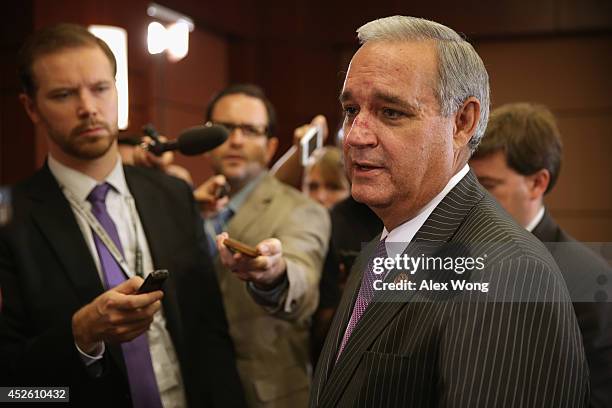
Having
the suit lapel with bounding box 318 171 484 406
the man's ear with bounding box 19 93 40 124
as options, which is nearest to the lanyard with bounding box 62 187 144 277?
the man's ear with bounding box 19 93 40 124

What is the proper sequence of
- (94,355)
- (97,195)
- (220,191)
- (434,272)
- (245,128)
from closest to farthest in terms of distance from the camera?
(434,272), (94,355), (97,195), (220,191), (245,128)

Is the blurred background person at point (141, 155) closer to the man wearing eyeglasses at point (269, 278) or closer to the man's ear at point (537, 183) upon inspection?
the man wearing eyeglasses at point (269, 278)

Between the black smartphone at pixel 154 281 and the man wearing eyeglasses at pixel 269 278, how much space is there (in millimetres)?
332

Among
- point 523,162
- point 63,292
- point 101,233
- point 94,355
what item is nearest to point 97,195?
point 101,233

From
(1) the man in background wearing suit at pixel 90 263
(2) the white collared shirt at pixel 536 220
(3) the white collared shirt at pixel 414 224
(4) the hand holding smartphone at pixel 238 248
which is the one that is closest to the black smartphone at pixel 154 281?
(1) the man in background wearing suit at pixel 90 263

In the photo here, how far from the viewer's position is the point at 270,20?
4320mm

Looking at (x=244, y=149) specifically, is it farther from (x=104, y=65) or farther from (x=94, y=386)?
(x=94, y=386)

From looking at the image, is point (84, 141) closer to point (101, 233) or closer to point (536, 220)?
point (101, 233)

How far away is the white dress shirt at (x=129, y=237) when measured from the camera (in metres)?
1.56

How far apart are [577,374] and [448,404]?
16cm

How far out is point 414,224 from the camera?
3.59 ft

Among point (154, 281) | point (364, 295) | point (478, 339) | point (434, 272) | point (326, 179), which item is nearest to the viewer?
point (478, 339)

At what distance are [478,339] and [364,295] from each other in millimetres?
294

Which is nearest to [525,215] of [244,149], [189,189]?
[189,189]
